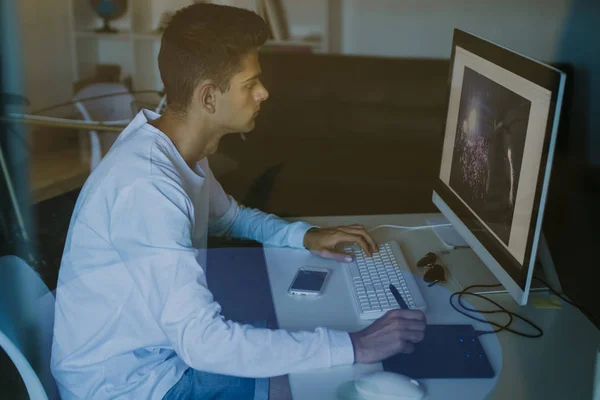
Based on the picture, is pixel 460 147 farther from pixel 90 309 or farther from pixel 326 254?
pixel 90 309

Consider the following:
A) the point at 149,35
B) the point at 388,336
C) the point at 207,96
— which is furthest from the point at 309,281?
the point at 149,35

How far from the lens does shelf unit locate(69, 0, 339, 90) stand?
1082 millimetres

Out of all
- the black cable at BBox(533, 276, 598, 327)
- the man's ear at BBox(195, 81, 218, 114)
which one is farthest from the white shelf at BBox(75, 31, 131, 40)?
the black cable at BBox(533, 276, 598, 327)

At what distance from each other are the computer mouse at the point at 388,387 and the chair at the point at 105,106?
A: 2.18 ft

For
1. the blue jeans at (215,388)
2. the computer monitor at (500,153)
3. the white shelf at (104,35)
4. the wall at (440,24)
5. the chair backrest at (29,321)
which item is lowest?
the blue jeans at (215,388)

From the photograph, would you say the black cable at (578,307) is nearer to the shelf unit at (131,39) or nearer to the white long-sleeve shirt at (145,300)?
the white long-sleeve shirt at (145,300)

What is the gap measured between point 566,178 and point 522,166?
2.14 ft

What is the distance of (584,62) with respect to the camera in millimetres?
1376

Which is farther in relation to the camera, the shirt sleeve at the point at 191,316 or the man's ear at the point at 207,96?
the man's ear at the point at 207,96

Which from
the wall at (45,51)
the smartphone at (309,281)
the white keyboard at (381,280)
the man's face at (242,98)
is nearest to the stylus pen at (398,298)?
the white keyboard at (381,280)

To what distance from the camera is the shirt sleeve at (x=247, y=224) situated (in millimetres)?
1181

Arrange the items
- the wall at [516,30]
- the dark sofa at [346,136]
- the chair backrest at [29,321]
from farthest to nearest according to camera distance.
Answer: the dark sofa at [346,136] → the wall at [516,30] → the chair backrest at [29,321]

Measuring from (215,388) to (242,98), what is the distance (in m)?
0.44

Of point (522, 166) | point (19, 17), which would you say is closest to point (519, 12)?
point (522, 166)
